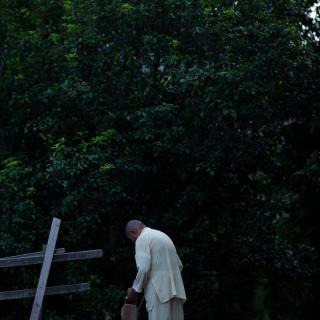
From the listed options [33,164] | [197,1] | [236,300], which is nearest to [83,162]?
[33,164]

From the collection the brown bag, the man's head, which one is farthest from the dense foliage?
the brown bag

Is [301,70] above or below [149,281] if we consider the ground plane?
above

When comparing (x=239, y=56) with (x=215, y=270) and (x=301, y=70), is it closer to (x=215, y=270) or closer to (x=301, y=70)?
(x=301, y=70)

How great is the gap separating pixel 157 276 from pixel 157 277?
0.01 meters

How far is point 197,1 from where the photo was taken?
13570 millimetres

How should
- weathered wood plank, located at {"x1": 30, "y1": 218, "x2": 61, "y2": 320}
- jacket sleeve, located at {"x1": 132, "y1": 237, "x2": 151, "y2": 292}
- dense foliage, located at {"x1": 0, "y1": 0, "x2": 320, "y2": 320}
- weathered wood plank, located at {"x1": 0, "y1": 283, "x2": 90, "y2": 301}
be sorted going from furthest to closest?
dense foliage, located at {"x1": 0, "y1": 0, "x2": 320, "y2": 320} → weathered wood plank, located at {"x1": 0, "y1": 283, "x2": 90, "y2": 301} → weathered wood plank, located at {"x1": 30, "y1": 218, "x2": 61, "y2": 320} → jacket sleeve, located at {"x1": 132, "y1": 237, "x2": 151, "y2": 292}

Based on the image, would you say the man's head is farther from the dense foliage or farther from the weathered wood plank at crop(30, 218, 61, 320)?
the dense foliage

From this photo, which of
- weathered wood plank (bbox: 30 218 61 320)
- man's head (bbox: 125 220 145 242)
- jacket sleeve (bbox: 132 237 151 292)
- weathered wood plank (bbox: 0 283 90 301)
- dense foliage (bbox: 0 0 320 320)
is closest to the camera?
jacket sleeve (bbox: 132 237 151 292)

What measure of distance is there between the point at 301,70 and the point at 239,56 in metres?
1.10

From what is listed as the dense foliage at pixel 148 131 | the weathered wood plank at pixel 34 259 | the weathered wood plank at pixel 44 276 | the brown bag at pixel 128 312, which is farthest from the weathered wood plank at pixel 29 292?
the dense foliage at pixel 148 131

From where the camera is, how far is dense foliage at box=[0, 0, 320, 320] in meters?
12.9

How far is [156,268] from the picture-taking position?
934 cm

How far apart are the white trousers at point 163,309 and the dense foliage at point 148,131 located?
3582 millimetres

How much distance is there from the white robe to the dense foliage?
3.43 meters
